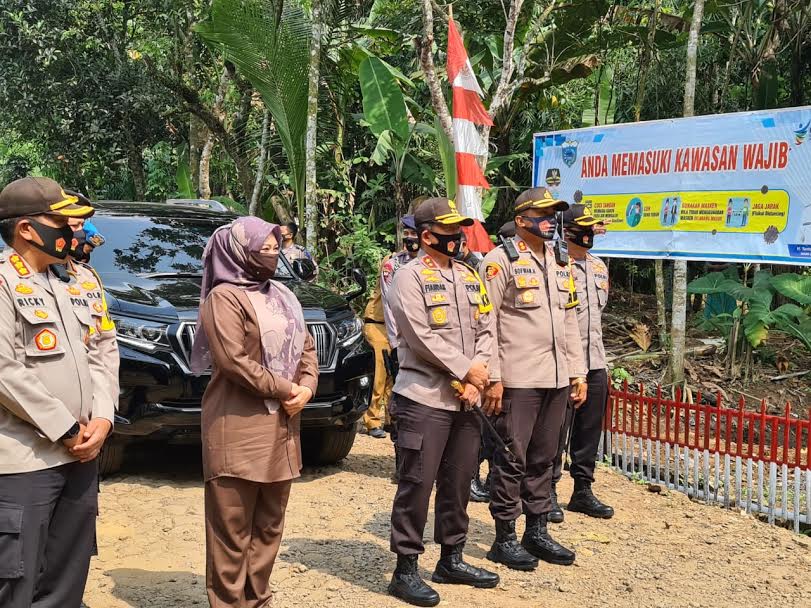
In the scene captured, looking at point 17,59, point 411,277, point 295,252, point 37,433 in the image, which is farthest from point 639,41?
point 37,433

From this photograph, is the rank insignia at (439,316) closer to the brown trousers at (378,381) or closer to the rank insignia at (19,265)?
the rank insignia at (19,265)

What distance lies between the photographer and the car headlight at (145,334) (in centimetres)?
554

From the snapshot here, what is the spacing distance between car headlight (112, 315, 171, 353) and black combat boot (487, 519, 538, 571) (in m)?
2.40

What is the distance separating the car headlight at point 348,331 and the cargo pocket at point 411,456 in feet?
6.16

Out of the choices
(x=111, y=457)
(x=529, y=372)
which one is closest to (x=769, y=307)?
(x=529, y=372)

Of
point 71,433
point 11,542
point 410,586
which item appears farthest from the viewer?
point 410,586

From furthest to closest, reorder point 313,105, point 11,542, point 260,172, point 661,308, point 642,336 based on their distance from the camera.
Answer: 1. point 260,172
2. point 642,336
3. point 661,308
4. point 313,105
5. point 11,542

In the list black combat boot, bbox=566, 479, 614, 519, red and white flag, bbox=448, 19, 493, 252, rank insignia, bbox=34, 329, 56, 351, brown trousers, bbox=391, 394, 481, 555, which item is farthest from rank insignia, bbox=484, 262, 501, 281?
rank insignia, bbox=34, 329, 56, 351

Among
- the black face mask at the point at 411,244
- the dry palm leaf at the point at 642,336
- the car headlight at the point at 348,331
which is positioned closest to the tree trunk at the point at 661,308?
the dry palm leaf at the point at 642,336

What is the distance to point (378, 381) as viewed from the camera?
7.71 metres

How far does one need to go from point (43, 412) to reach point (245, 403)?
2.86 feet

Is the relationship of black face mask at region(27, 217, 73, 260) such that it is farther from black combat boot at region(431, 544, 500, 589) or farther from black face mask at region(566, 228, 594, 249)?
black face mask at region(566, 228, 594, 249)

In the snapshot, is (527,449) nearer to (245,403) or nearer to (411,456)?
(411,456)

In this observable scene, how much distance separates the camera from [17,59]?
1372 centimetres
